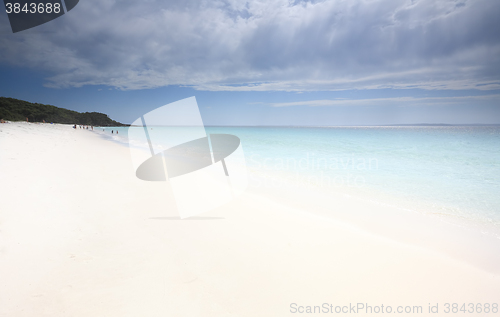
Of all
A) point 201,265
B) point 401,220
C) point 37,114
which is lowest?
point 401,220

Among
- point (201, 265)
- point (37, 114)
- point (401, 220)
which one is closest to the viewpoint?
point (201, 265)

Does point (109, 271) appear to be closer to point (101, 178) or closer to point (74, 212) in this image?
point (74, 212)

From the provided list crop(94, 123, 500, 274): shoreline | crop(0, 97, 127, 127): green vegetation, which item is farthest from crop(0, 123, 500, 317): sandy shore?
crop(0, 97, 127, 127): green vegetation

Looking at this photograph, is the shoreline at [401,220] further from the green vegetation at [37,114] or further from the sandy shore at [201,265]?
the green vegetation at [37,114]

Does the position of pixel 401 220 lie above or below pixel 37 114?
below

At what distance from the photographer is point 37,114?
64312mm

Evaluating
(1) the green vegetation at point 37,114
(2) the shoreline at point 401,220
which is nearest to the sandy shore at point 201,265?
(2) the shoreline at point 401,220

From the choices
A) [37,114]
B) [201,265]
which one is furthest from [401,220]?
[37,114]

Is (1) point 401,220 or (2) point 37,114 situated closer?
(1) point 401,220

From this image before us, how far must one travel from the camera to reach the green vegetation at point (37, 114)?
50506 millimetres

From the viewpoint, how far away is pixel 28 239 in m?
2.50

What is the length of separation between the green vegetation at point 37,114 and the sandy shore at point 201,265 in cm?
5521

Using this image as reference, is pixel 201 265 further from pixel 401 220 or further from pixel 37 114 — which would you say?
pixel 37 114

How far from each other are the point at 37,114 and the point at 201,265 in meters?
89.0
